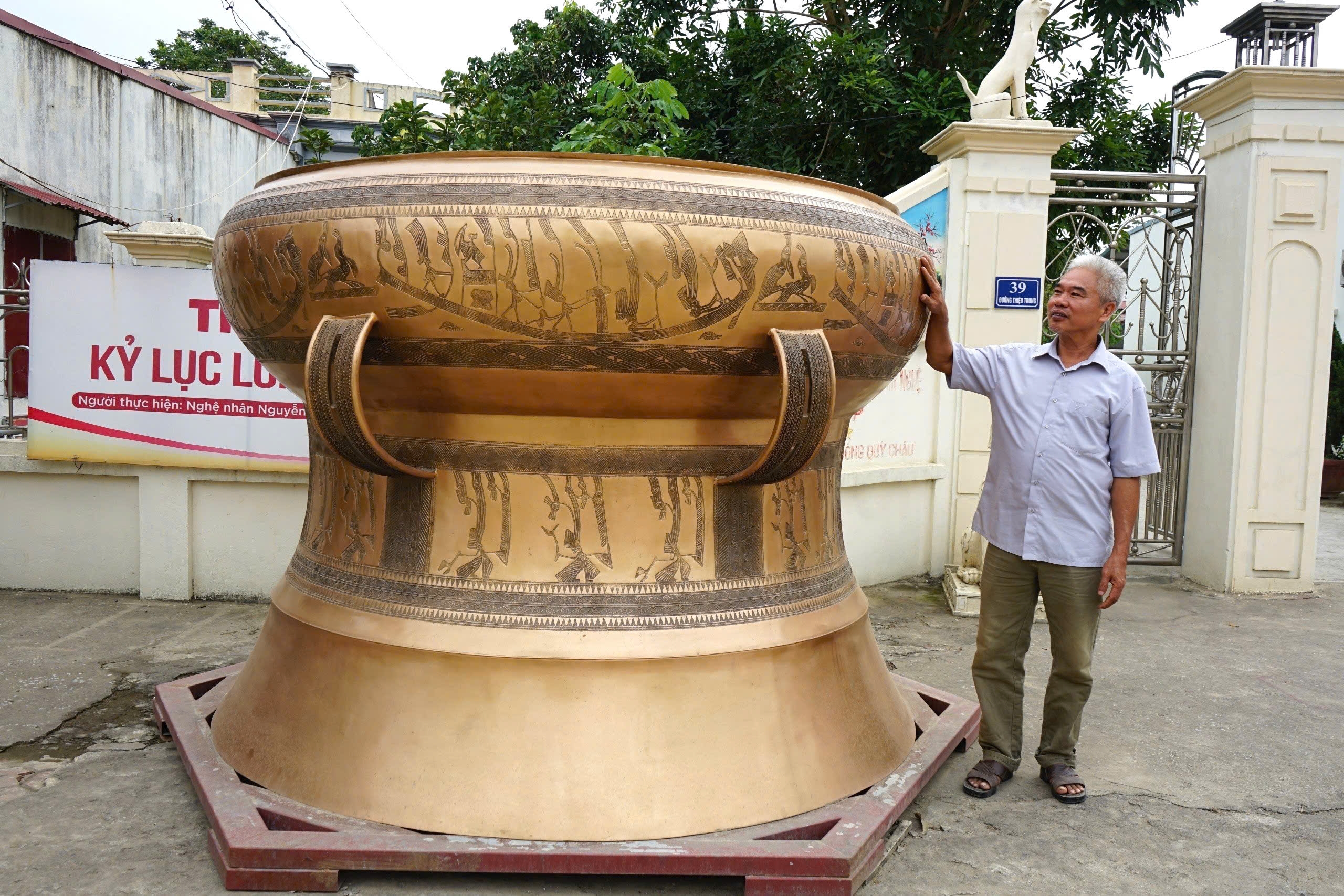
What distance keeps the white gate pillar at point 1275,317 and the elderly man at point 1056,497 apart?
3407 millimetres

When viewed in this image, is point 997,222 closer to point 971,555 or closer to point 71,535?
point 971,555

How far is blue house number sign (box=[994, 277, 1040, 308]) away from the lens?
5199 mm

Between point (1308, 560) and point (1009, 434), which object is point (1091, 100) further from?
point (1009, 434)

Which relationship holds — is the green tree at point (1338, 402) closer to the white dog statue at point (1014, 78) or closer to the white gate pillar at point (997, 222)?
the white dog statue at point (1014, 78)

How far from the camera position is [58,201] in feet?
37.7

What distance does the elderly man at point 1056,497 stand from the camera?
2.52m

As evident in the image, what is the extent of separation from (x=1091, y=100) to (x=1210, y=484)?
6581mm

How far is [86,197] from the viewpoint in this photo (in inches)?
508

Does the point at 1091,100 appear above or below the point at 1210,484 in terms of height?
above

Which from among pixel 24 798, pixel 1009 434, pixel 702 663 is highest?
pixel 1009 434

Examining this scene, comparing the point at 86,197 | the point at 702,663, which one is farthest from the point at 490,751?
the point at 86,197

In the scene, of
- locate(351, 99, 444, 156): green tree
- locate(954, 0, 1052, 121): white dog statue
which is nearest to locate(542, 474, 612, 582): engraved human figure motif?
locate(954, 0, 1052, 121): white dog statue

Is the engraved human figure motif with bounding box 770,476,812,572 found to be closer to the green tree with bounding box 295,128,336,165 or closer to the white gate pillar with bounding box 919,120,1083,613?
the white gate pillar with bounding box 919,120,1083,613

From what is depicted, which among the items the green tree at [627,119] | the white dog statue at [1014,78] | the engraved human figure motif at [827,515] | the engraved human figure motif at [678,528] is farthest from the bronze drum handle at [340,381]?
the white dog statue at [1014,78]
